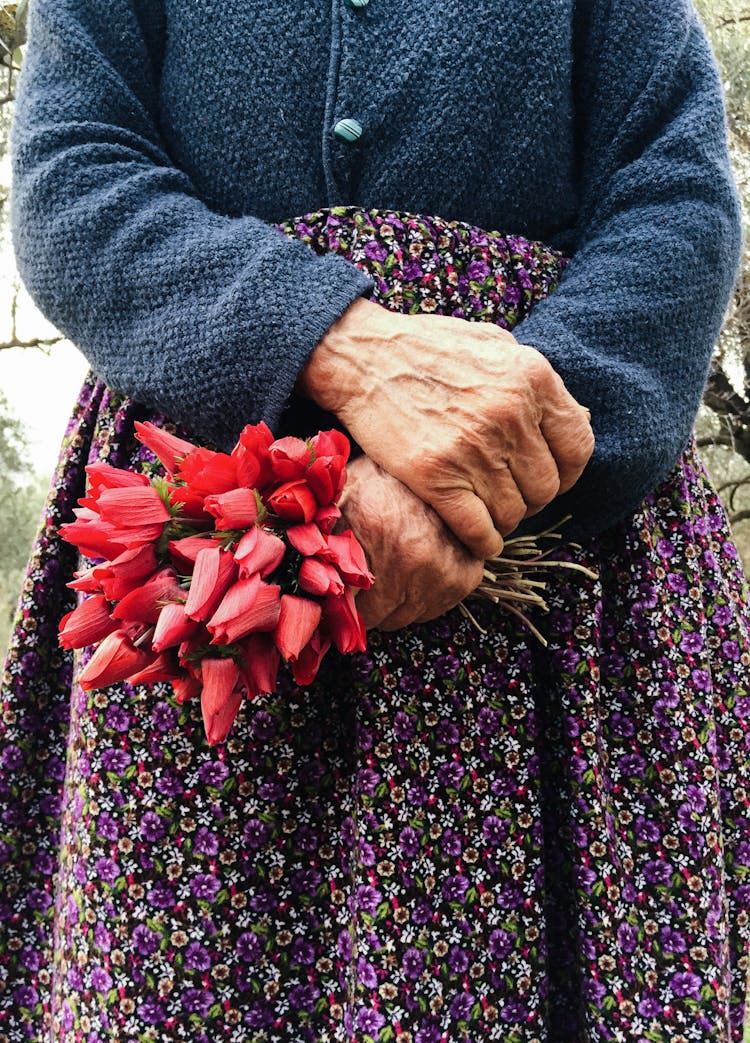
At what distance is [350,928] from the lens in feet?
2.34

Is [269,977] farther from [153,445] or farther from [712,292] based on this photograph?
[712,292]

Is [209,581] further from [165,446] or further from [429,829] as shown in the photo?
[429,829]

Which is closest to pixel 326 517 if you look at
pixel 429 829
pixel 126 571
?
pixel 126 571

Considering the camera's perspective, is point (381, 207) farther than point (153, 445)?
Yes

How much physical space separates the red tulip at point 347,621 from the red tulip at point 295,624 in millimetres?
11

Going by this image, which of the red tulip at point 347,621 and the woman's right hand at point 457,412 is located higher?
the woman's right hand at point 457,412

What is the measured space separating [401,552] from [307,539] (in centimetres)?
9

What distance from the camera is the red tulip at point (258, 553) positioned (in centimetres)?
50

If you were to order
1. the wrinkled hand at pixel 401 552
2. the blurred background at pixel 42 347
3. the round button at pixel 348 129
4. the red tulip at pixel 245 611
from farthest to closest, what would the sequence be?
the blurred background at pixel 42 347 → the round button at pixel 348 129 → the wrinkled hand at pixel 401 552 → the red tulip at pixel 245 611

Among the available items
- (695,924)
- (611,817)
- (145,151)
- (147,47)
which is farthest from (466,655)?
(147,47)

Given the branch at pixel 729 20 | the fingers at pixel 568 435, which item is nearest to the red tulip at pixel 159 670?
the fingers at pixel 568 435

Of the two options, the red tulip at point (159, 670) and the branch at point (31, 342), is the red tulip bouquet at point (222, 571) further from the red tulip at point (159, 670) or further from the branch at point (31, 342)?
the branch at point (31, 342)

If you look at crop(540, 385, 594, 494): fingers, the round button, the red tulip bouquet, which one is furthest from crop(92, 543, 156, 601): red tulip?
the round button

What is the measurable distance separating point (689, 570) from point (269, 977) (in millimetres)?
514
